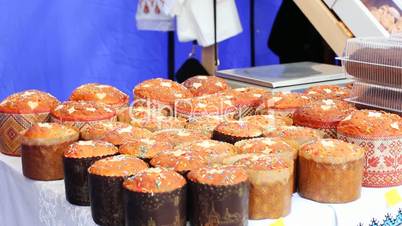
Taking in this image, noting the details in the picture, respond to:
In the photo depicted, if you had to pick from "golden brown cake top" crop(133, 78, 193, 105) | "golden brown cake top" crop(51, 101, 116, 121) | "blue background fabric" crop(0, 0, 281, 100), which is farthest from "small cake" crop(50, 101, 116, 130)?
"blue background fabric" crop(0, 0, 281, 100)

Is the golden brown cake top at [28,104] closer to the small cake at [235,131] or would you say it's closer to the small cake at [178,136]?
the small cake at [178,136]

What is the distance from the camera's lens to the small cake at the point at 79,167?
1574mm

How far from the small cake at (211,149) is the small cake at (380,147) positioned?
366 mm

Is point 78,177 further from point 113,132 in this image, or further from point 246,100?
point 246,100

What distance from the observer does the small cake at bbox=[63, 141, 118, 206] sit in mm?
1574

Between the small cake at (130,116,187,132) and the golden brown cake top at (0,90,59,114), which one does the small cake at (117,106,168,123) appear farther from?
the golden brown cake top at (0,90,59,114)

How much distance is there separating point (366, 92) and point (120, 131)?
86 cm

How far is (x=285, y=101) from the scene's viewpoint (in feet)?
6.73

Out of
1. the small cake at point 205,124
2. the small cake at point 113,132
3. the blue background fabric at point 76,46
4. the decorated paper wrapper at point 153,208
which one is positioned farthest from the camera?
the blue background fabric at point 76,46

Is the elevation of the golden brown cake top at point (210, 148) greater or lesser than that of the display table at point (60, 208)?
greater

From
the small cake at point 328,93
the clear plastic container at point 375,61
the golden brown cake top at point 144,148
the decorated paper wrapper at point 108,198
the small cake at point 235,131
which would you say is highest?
the clear plastic container at point 375,61

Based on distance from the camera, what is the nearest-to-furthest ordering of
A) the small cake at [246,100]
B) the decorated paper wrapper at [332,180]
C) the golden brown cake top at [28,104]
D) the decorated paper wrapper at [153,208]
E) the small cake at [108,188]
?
the decorated paper wrapper at [153,208] → the small cake at [108,188] → the decorated paper wrapper at [332,180] → the golden brown cake top at [28,104] → the small cake at [246,100]

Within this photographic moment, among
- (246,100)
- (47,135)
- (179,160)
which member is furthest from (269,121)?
(47,135)

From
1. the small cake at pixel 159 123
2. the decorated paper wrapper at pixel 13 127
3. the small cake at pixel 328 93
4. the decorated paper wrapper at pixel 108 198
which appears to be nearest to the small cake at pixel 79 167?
the decorated paper wrapper at pixel 108 198
